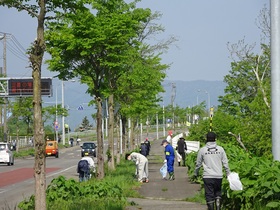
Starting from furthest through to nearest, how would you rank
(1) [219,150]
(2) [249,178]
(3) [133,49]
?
1. (3) [133,49]
2. (2) [249,178]
3. (1) [219,150]

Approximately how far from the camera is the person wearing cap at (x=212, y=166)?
1375 centimetres

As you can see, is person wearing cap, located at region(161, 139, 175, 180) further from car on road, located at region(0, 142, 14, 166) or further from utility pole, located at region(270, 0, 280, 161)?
car on road, located at region(0, 142, 14, 166)

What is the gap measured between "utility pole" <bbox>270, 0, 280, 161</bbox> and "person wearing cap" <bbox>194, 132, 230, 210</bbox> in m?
2.03

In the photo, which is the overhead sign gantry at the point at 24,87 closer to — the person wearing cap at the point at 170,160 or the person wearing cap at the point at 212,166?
the person wearing cap at the point at 170,160

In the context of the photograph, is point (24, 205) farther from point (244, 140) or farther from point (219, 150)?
point (244, 140)

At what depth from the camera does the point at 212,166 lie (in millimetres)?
13766

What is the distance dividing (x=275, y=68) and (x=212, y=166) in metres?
2.88

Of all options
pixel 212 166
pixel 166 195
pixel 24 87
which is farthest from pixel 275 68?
pixel 24 87

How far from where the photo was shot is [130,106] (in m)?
43.9

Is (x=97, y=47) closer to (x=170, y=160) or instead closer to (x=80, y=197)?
(x=170, y=160)

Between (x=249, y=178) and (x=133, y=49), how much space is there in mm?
19523

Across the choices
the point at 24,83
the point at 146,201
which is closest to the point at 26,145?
the point at 24,83

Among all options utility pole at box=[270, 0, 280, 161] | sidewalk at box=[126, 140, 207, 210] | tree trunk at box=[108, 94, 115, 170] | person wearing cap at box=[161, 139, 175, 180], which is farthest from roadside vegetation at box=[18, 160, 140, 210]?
tree trunk at box=[108, 94, 115, 170]

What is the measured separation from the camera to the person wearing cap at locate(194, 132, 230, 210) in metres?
13.8
